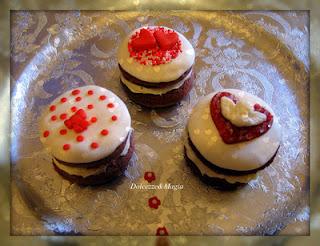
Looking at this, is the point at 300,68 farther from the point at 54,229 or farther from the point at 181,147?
the point at 54,229

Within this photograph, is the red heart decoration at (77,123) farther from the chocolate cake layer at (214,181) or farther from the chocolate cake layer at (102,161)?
the chocolate cake layer at (214,181)

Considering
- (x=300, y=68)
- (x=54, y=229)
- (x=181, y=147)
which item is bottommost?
(x=54, y=229)

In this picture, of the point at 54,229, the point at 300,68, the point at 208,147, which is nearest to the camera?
the point at 208,147

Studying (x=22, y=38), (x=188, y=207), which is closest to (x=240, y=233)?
(x=188, y=207)

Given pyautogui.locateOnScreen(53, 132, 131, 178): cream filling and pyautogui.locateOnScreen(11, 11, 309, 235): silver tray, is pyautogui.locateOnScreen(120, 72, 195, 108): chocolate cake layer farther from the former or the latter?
pyautogui.locateOnScreen(53, 132, 131, 178): cream filling

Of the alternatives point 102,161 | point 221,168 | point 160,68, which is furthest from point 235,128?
point 102,161

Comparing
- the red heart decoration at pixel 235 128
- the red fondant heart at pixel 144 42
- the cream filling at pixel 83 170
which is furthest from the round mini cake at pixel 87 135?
the red heart decoration at pixel 235 128

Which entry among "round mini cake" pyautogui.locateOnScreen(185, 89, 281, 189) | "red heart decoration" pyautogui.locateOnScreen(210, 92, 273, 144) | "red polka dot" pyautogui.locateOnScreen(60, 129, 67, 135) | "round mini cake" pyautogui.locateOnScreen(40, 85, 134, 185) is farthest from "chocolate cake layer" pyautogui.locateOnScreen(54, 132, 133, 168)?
"red heart decoration" pyautogui.locateOnScreen(210, 92, 273, 144)
